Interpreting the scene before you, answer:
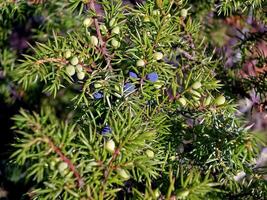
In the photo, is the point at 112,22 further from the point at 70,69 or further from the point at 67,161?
the point at 67,161

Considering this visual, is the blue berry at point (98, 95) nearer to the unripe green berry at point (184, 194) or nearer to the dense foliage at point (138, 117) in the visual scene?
the dense foliage at point (138, 117)

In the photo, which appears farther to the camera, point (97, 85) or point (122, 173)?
point (97, 85)

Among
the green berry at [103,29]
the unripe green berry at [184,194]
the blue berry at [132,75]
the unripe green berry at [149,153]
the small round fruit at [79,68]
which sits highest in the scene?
the green berry at [103,29]

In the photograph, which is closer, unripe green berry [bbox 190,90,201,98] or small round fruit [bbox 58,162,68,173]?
small round fruit [bbox 58,162,68,173]

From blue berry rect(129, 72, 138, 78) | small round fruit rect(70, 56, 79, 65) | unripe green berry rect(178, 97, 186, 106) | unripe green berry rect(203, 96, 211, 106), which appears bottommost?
unripe green berry rect(203, 96, 211, 106)

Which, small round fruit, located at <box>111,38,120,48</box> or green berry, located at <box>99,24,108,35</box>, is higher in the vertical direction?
green berry, located at <box>99,24,108,35</box>

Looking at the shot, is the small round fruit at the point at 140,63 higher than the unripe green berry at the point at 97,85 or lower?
higher

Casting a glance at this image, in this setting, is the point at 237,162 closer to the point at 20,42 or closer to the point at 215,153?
the point at 215,153

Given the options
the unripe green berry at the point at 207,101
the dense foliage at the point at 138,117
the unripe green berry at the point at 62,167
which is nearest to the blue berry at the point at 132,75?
the dense foliage at the point at 138,117

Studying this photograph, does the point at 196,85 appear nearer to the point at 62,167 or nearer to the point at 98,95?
the point at 98,95

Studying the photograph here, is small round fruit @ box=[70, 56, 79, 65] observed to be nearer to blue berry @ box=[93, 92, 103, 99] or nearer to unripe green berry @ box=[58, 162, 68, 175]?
blue berry @ box=[93, 92, 103, 99]

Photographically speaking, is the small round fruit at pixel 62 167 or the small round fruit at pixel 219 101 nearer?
the small round fruit at pixel 62 167

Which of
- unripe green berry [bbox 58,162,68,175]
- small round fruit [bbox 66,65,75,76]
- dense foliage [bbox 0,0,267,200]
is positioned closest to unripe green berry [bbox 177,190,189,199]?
dense foliage [bbox 0,0,267,200]

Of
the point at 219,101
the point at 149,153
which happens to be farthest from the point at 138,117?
the point at 219,101
